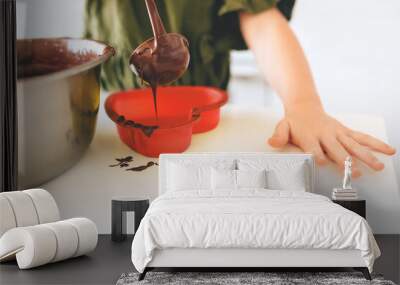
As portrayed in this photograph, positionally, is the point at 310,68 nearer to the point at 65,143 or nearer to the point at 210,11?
the point at 210,11

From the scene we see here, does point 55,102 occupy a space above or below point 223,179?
above

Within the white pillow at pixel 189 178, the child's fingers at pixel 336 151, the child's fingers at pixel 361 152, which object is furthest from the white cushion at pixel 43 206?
the child's fingers at pixel 361 152

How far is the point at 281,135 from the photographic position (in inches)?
278

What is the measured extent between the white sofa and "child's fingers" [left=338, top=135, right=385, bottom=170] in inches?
105

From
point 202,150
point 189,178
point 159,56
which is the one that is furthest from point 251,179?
point 159,56

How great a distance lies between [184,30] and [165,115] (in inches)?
32.9

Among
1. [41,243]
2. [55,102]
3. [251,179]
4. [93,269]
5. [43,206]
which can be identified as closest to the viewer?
[41,243]

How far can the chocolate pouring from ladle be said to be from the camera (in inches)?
276

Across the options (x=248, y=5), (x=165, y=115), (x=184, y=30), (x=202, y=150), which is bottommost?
(x=202, y=150)

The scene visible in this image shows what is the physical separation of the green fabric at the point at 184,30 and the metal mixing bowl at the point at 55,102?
136 millimetres

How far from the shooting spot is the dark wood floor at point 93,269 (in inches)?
197

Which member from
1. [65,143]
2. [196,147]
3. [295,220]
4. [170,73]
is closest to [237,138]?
[196,147]

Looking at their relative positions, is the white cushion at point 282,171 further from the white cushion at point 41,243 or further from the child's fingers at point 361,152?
the white cushion at point 41,243

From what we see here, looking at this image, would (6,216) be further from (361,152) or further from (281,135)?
(361,152)
